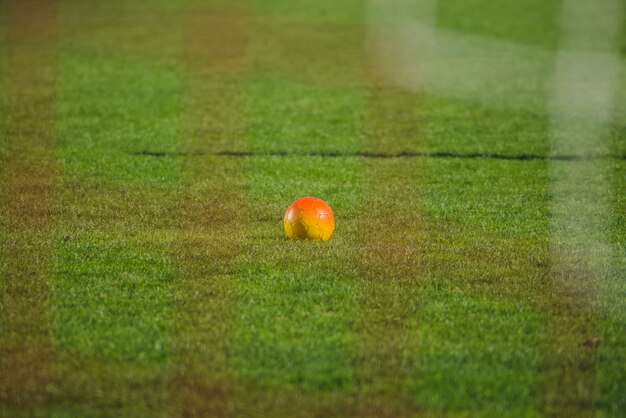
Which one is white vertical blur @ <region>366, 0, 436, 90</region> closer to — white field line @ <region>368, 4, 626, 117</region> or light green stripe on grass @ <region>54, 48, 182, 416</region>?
white field line @ <region>368, 4, 626, 117</region>

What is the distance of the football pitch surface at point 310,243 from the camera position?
4254 mm

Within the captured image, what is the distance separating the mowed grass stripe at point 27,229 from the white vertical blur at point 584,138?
323 centimetres

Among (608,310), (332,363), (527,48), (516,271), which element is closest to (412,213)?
(516,271)

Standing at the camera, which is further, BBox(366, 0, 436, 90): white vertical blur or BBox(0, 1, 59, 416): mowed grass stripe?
BBox(366, 0, 436, 90): white vertical blur

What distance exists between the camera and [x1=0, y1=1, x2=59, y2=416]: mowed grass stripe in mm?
4324

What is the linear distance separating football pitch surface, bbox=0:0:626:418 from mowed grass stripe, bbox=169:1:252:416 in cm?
2

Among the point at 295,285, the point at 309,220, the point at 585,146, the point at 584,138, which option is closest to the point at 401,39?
the point at 584,138

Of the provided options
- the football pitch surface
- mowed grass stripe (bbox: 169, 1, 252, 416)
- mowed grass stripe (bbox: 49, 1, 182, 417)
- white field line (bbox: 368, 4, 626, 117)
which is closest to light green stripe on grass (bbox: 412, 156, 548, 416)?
the football pitch surface

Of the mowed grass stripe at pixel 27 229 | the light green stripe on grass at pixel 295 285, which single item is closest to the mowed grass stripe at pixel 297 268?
the light green stripe on grass at pixel 295 285

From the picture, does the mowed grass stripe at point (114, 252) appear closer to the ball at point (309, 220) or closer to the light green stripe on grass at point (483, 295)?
the ball at point (309, 220)

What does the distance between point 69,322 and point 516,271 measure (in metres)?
2.81

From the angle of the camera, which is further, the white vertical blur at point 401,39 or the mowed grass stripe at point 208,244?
the white vertical blur at point 401,39

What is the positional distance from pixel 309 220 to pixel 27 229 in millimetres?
2198

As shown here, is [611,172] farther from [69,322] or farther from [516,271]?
[69,322]
